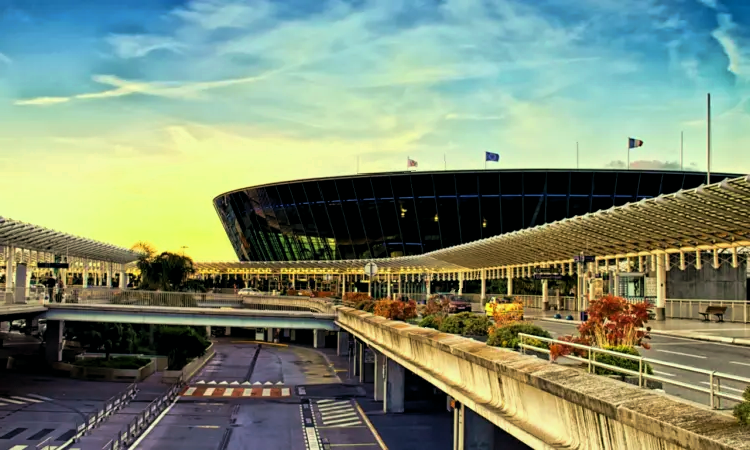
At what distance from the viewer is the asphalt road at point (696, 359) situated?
14.8m

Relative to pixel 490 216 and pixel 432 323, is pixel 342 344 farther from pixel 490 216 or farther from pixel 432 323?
pixel 432 323

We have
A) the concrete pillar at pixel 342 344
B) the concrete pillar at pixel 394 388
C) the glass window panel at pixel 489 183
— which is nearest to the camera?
the concrete pillar at pixel 394 388

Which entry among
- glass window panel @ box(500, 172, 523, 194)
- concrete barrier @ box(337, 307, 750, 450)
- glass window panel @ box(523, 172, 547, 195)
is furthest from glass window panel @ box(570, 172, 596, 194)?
concrete barrier @ box(337, 307, 750, 450)

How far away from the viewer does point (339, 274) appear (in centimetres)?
11550

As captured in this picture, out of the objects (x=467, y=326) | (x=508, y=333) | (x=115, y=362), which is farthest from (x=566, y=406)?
(x=115, y=362)

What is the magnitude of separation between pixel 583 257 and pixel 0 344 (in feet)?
214

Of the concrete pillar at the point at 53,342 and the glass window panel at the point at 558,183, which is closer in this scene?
the concrete pillar at the point at 53,342

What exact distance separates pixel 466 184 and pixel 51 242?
54.5 m

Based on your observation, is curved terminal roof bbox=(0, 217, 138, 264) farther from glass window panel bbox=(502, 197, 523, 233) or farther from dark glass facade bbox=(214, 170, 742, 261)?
glass window panel bbox=(502, 197, 523, 233)

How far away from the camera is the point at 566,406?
36.3 ft

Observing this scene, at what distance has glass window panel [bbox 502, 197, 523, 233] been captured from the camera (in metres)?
98.4

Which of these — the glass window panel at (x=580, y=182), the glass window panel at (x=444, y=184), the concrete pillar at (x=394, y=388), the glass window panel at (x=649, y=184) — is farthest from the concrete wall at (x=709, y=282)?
the glass window panel at (x=444, y=184)

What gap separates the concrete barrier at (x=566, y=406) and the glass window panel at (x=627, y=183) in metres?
81.1

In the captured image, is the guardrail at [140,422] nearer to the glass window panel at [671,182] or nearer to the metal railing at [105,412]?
the metal railing at [105,412]
